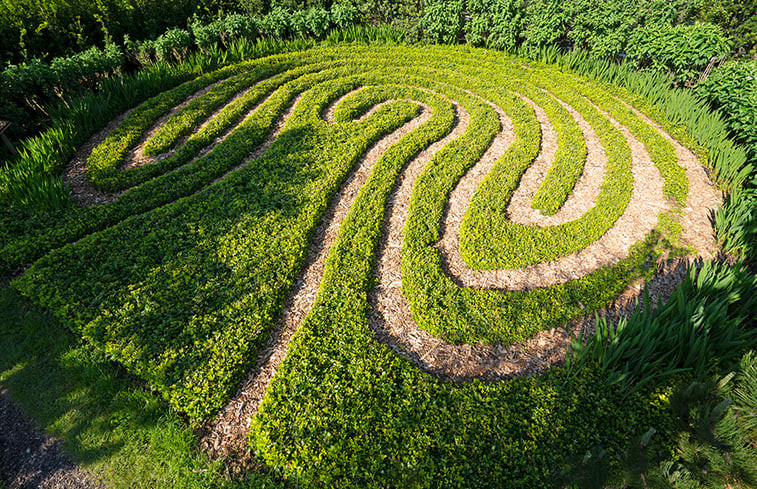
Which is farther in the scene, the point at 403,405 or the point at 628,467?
the point at 403,405

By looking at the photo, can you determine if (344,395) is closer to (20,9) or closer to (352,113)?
(352,113)

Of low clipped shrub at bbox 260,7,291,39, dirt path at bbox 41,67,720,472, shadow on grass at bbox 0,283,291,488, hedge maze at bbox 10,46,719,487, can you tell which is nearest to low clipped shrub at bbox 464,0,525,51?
hedge maze at bbox 10,46,719,487

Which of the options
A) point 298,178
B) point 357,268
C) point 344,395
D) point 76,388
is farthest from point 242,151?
point 344,395

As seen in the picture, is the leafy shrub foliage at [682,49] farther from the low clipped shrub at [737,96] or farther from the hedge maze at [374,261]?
the hedge maze at [374,261]

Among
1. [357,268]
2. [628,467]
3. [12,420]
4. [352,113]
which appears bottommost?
[12,420]

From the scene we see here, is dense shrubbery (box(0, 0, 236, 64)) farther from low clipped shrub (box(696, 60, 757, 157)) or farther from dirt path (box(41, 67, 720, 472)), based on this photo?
low clipped shrub (box(696, 60, 757, 157))

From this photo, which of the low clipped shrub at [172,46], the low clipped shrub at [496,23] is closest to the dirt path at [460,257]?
the low clipped shrub at [172,46]

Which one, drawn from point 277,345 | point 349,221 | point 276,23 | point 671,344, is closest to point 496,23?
point 276,23

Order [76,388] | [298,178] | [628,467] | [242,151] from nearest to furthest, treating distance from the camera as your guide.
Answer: [628,467]
[76,388]
[298,178]
[242,151]
